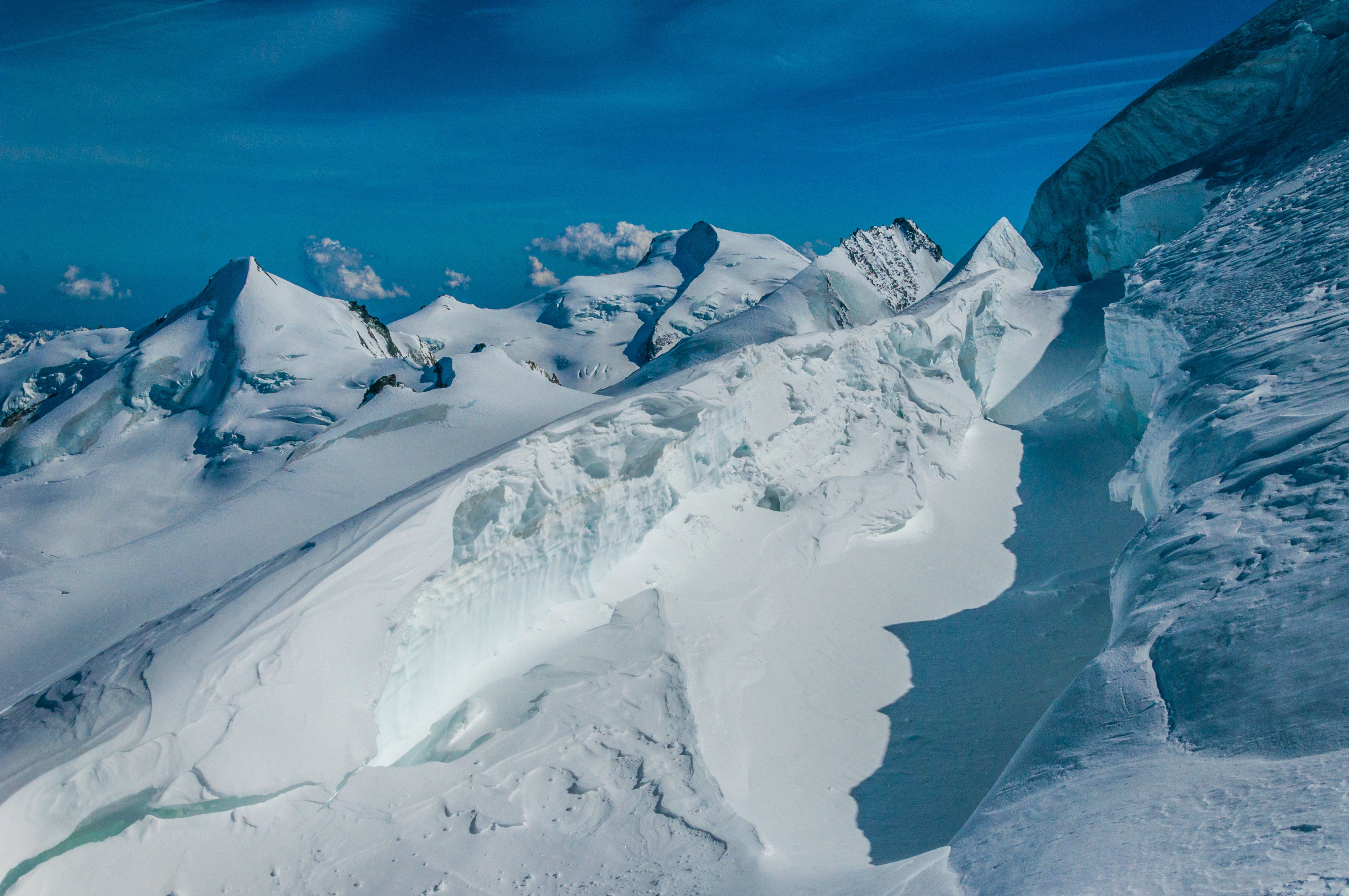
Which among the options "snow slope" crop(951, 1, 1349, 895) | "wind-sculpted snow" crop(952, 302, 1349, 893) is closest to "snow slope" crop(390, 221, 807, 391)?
"snow slope" crop(951, 1, 1349, 895)

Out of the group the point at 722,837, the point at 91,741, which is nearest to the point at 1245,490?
the point at 722,837

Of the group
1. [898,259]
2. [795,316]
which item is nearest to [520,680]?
[795,316]

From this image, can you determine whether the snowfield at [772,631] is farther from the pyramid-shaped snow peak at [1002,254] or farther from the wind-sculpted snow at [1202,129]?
the pyramid-shaped snow peak at [1002,254]

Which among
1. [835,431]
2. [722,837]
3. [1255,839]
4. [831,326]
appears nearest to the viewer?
[1255,839]

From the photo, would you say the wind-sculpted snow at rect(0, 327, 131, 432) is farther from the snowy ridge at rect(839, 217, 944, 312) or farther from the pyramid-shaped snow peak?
the snowy ridge at rect(839, 217, 944, 312)

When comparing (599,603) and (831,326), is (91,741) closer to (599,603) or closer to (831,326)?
(599,603)
